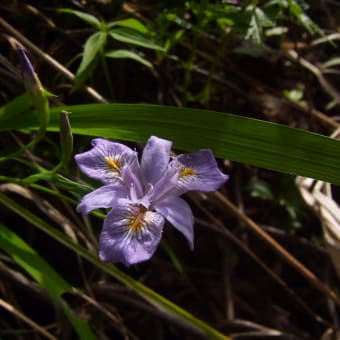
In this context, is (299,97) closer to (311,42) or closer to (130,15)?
(311,42)

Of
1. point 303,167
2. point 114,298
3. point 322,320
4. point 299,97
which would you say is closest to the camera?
point 303,167

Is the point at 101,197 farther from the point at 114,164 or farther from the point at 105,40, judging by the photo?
the point at 105,40

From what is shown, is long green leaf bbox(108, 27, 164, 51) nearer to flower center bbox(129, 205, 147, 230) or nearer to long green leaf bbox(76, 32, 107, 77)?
long green leaf bbox(76, 32, 107, 77)

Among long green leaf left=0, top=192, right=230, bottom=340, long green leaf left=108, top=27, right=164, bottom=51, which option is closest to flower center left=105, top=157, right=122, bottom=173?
long green leaf left=0, top=192, right=230, bottom=340

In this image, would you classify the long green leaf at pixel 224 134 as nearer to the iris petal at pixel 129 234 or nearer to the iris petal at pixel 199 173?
the iris petal at pixel 199 173

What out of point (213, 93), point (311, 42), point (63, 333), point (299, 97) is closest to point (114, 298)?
point (63, 333)

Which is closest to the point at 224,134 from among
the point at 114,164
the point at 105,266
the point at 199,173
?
the point at 199,173

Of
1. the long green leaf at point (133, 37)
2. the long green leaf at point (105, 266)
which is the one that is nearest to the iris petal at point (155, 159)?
the long green leaf at point (105, 266)
